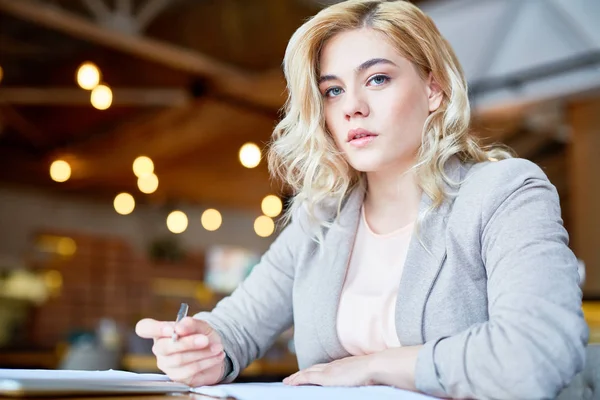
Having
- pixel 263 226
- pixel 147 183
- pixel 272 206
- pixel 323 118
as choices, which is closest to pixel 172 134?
pixel 147 183

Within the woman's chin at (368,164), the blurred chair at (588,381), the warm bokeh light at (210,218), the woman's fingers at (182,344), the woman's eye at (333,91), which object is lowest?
the blurred chair at (588,381)

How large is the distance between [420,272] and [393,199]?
31 cm

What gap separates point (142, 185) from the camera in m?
7.89

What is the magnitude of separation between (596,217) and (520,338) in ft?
22.9

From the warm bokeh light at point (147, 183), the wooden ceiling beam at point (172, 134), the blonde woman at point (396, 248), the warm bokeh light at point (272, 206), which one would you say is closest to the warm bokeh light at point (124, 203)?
the wooden ceiling beam at point (172, 134)

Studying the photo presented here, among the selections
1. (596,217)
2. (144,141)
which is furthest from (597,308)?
(144,141)

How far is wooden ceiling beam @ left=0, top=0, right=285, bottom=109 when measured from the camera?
577 cm

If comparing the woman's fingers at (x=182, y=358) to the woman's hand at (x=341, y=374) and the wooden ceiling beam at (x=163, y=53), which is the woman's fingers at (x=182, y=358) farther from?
the wooden ceiling beam at (x=163, y=53)

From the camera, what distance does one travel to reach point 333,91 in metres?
1.62

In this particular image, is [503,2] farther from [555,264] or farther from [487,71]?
[555,264]

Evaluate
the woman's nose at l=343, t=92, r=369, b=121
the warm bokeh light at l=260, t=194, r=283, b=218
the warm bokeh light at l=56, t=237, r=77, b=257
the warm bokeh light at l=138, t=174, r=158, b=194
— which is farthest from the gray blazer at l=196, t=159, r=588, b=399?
the warm bokeh light at l=56, t=237, r=77, b=257

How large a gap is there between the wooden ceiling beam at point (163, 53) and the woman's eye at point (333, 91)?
3293 millimetres

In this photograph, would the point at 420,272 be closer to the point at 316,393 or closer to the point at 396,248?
the point at 396,248

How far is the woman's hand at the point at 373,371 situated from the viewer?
1.14 meters
